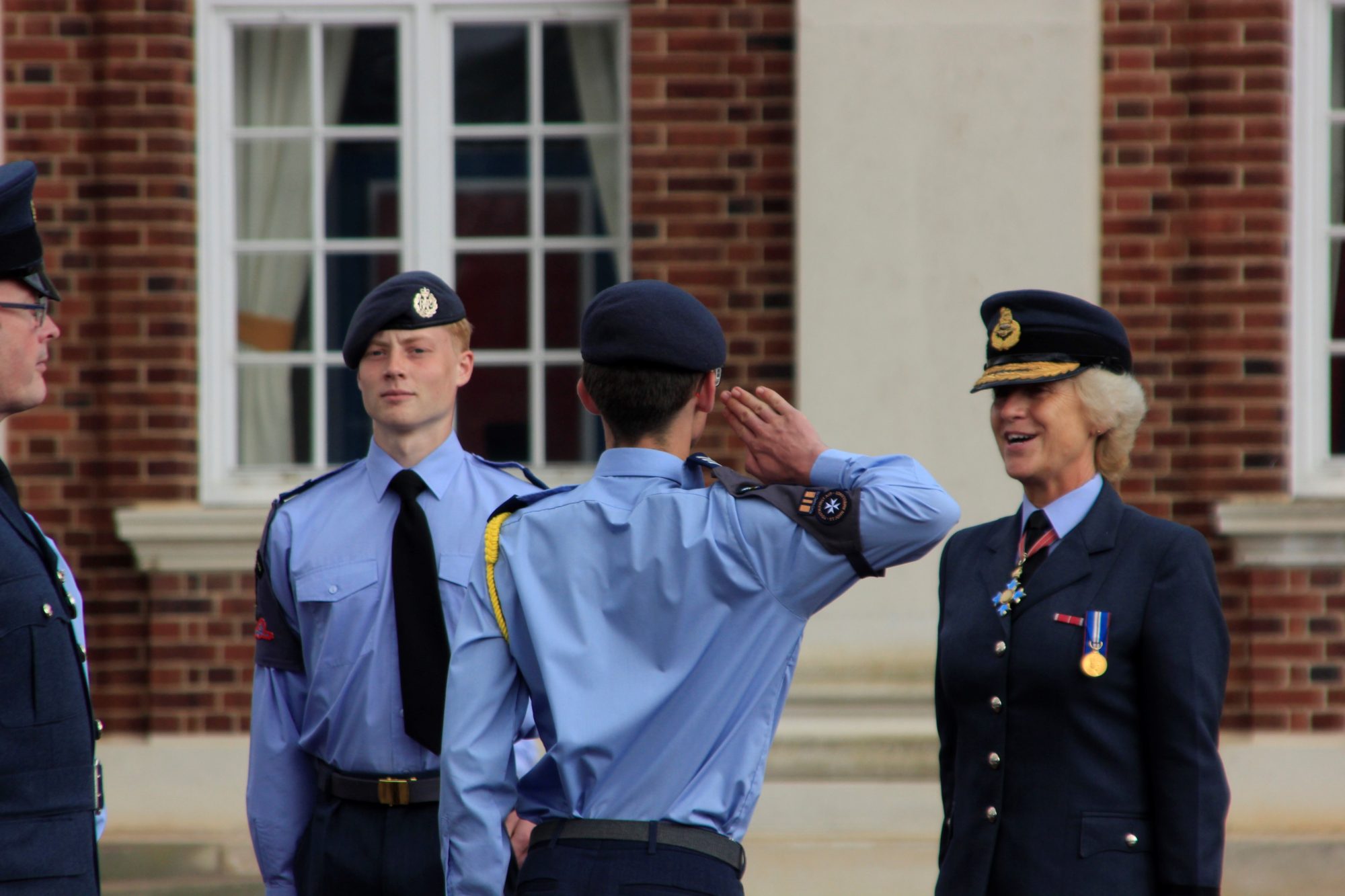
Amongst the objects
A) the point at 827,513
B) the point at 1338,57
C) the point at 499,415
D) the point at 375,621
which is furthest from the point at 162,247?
the point at 1338,57

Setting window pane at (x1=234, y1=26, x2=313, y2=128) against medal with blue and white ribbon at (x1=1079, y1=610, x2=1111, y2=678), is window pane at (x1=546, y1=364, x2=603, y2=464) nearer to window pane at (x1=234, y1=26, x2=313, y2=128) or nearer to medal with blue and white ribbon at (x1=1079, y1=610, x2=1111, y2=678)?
window pane at (x1=234, y1=26, x2=313, y2=128)

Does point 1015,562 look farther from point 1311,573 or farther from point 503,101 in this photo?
point 503,101

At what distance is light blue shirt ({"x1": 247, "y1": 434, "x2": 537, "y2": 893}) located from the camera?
10.3ft

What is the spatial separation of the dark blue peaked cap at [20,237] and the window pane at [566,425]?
3.24 metres

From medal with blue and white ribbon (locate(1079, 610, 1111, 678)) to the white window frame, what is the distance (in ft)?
11.2

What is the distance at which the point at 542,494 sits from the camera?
245 centimetres

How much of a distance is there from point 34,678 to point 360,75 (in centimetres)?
406

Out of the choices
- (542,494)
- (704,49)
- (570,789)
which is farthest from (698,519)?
(704,49)

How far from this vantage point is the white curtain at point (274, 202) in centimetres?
603

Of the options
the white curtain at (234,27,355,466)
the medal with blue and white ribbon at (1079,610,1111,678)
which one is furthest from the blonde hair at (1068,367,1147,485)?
the white curtain at (234,27,355,466)

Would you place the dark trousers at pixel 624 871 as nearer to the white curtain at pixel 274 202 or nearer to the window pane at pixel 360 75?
the white curtain at pixel 274 202

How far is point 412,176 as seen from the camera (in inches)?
234

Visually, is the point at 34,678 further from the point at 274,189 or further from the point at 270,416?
the point at 274,189

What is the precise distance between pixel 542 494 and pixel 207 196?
160 inches
